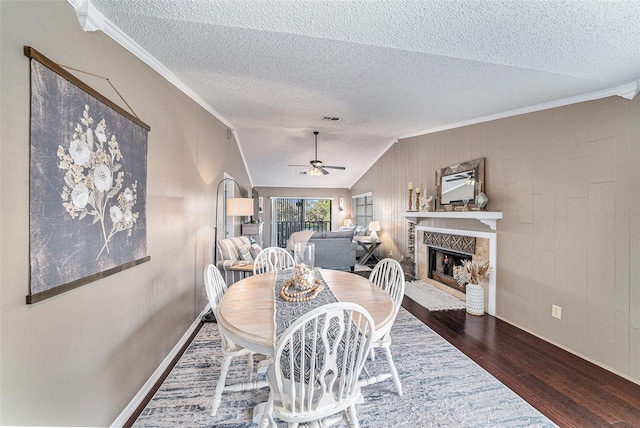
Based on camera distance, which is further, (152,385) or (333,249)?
(333,249)

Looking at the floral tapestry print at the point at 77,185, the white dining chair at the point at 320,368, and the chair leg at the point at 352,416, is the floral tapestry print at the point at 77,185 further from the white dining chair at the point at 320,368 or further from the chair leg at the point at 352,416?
the chair leg at the point at 352,416

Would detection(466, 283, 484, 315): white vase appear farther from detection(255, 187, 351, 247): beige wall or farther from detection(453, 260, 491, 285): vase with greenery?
detection(255, 187, 351, 247): beige wall

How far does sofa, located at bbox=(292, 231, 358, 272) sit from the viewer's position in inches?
208

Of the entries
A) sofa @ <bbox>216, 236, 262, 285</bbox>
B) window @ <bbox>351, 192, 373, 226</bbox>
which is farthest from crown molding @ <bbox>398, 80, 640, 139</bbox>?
window @ <bbox>351, 192, 373, 226</bbox>

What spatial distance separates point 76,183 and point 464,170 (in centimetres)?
415

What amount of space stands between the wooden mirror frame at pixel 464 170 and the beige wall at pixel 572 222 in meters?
0.09

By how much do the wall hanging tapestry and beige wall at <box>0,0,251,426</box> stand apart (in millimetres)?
41

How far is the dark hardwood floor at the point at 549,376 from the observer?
1.72 m

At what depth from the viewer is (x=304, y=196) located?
30.0 feet

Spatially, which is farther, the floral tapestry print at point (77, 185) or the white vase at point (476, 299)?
the white vase at point (476, 299)

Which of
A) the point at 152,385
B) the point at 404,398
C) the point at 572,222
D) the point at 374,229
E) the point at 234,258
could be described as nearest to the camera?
the point at 404,398

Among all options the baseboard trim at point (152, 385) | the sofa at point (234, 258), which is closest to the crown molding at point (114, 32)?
the sofa at point (234, 258)

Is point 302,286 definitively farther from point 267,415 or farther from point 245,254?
point 245,254

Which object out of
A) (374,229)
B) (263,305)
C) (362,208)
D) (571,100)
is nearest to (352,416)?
(263,305)
